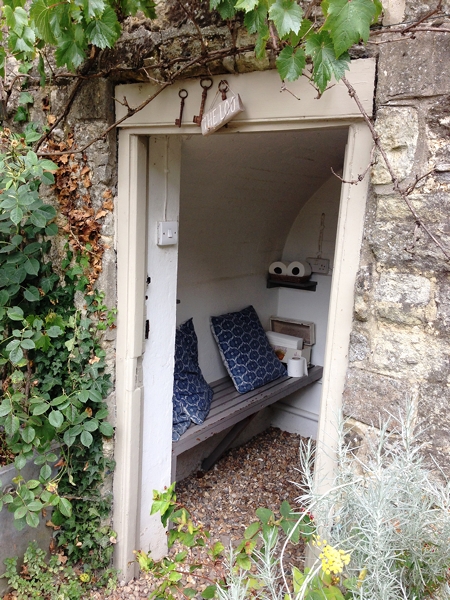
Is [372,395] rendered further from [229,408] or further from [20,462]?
[229,408]

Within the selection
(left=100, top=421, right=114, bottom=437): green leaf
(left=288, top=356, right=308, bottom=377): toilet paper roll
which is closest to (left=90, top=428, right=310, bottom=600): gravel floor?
(left=288, top=356, right=308, bottom=377): toilet paper roll

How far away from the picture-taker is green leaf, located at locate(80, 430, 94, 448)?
81.4 inches

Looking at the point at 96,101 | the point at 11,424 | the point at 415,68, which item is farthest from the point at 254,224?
the point at 415,68

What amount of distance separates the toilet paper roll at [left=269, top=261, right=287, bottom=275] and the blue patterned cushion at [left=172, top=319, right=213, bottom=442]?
1090 millimetres

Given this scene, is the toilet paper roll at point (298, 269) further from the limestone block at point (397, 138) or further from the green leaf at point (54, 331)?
the limestone block at point (397, 138)

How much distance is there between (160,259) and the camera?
2.34 m

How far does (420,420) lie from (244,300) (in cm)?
266

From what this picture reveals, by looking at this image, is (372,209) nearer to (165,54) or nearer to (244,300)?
(165,54)

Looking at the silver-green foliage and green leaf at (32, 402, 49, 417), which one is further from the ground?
the silver-green foliage

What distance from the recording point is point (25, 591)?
2219 mm

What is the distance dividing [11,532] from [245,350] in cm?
203

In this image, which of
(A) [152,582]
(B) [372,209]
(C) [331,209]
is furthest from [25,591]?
(C) [331,209]

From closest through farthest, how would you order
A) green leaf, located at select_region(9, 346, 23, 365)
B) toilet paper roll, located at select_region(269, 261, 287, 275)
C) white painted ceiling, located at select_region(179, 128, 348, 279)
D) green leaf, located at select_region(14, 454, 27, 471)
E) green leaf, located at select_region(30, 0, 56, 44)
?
green leaf, located at select_region(30, 0, 56, 44)
green leaf, located at select_region(9, 346, 23, 365)
green leaf, located at select_region(14, 454, 27, 471)
white painted ceiling, located at select_region(179, 128, 348, 279)
toilet paper roll, located at select_region(269, 261, 287, 275)

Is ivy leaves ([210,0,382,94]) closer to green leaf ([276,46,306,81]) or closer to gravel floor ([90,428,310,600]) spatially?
green leaf ([276,46,306,81])
